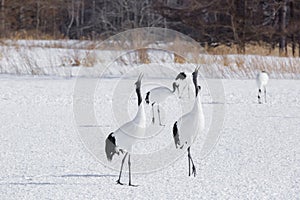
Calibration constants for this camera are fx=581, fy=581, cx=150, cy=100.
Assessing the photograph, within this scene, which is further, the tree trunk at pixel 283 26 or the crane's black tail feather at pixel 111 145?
the tree trunk at pixel 283 26

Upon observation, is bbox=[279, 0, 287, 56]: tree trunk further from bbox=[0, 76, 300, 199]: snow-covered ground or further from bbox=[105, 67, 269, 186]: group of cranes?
bbox=[105, 67, 269, 186]: group of cranes

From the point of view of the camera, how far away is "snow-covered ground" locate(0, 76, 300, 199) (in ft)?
12.6

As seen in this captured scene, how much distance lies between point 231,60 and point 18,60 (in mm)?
4821

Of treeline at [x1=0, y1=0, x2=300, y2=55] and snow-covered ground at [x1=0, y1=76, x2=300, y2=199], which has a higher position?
treeline at [x1=0, y1=0, x2=300, y2=55]

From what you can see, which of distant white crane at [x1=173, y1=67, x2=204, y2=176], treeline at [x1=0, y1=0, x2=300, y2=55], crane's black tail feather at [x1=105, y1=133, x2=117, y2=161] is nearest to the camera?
crane's black tail feather at [x1=105, y1=133, x2=117, y2=161]

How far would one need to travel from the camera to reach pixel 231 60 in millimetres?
Answer: 12852

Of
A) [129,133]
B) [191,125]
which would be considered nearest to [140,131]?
[129,133]

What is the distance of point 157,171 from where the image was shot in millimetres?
4367

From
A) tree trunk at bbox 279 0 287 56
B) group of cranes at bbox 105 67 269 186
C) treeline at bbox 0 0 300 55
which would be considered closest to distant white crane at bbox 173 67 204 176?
group of cranes at bbox 105 67 269 186

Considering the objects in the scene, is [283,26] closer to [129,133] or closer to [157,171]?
[157,171]

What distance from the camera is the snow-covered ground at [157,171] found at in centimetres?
383

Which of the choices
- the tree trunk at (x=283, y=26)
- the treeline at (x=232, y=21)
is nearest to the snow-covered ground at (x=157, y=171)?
the treeline at (x=232, y=21)

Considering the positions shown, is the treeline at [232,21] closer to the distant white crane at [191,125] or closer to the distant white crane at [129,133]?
the distant white crane at [191,125]

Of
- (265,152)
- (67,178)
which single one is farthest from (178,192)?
(265,152)
